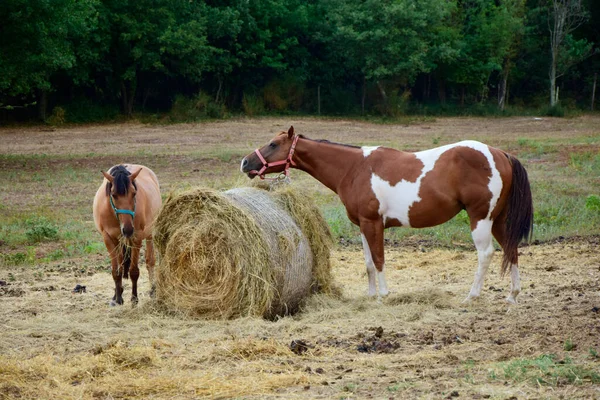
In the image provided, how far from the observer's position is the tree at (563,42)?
41906mm

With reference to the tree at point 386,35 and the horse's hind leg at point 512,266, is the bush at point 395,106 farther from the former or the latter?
the horse's hind leg at point 512,266

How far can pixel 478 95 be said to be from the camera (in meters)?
44.2

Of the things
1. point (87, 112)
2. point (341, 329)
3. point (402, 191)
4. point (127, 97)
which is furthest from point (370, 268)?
point (127, 97)

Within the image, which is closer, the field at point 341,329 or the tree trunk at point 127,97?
the field at point 341,329

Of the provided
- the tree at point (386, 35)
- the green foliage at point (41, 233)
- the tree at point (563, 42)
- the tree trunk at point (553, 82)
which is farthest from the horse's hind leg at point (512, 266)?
the tree trunk at point (553, 82)

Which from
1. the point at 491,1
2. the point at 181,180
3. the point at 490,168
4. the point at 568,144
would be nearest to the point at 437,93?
the point at 491,1

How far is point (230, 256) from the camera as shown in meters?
8.01

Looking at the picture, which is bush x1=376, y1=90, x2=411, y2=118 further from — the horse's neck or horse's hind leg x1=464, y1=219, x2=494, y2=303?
horse's hind leg x1=464, y1=219, x2=494, y2=303

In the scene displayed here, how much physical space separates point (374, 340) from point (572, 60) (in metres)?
39.4

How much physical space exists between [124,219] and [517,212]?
424cm

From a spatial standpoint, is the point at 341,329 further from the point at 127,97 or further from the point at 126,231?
the point at 127,97

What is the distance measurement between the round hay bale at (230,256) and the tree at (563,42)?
3523cm

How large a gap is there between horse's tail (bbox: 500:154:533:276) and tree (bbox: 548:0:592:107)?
1346 inches

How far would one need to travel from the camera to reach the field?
18.6 ft
